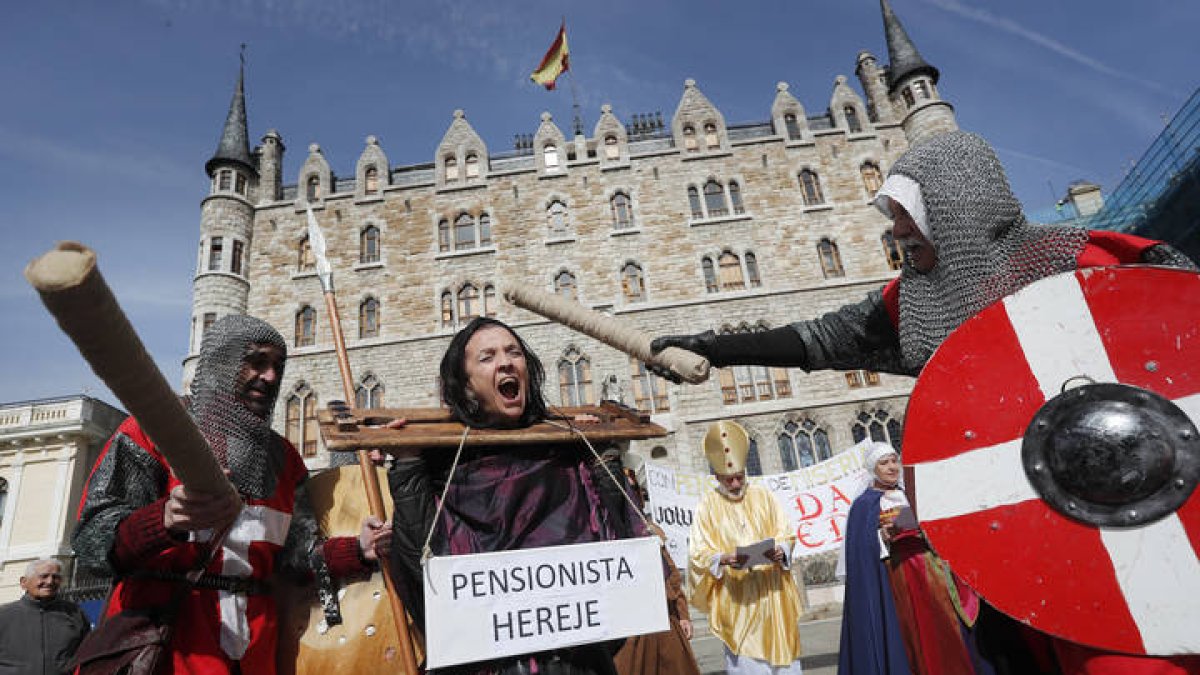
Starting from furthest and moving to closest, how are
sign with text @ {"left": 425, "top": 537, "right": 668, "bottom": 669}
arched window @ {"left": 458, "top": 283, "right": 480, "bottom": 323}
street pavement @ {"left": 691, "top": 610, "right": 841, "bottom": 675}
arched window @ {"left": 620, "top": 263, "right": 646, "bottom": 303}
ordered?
arched window @ {"left": 458, "top": 283, "right": 480, "bottom": 323}
arched window @ {"left": 620, "top": 263, "right": 646, "bottom": 303}
street pavement @ {"left": 691, "top": 610, "right": 841, "bottom": 675}
sign with text @ {"left": 425, "top": 537, "right": 668, "bottom": 669}

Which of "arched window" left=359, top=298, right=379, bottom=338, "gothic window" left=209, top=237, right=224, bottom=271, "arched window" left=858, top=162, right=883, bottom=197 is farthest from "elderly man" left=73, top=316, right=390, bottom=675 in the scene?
"arched window" left=858, top=162, right=883, bottom=197

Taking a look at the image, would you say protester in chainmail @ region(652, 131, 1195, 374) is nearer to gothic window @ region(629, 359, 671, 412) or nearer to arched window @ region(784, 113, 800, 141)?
gothic window @ region(629, 359, 671, 412)

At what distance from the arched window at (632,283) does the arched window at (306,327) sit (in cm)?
931

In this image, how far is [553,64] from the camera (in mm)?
20234

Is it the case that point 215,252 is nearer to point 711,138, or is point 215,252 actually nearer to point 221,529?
point 711,138

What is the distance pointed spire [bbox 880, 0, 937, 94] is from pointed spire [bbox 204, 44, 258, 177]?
2112 cm

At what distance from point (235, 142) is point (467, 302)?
31.3 feet

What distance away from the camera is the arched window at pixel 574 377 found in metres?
16.9

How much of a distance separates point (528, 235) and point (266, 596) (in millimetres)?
17430

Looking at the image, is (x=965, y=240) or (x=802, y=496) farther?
(x=802, y=496)

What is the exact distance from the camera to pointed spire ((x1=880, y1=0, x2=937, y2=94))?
63.4 feet

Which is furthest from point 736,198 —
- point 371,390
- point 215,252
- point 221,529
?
point 221,529

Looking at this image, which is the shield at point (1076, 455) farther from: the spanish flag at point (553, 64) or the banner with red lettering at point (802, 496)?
the spanish flag at point (553, 64)

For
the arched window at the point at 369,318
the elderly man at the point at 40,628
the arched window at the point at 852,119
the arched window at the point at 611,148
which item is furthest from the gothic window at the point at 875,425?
the elderly man at the point at 40,628
